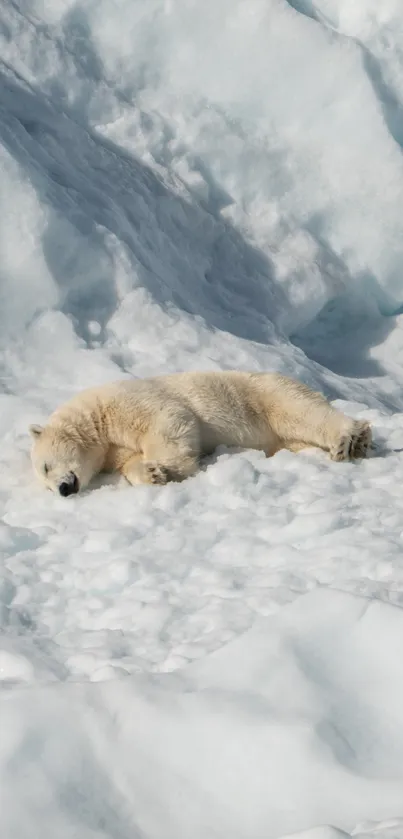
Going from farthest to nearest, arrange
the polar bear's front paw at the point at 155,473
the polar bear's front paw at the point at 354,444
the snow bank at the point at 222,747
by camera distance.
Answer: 1. the polar bear's front paw at the point at 354,444
2. the polar bear's front paw at the point at 155,473
3. the snow bank at the point at 222,747

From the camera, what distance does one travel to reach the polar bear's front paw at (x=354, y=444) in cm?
497

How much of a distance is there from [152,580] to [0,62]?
5342mm

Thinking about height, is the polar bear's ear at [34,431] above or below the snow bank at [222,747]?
below

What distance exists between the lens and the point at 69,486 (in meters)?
4.76

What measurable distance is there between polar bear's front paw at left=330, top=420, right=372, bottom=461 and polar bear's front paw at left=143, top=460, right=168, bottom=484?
0.91m

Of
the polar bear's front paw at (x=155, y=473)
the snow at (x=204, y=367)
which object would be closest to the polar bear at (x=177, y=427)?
the polar bear's front paw at (x=155, y=473)

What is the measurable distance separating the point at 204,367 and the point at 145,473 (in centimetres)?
190

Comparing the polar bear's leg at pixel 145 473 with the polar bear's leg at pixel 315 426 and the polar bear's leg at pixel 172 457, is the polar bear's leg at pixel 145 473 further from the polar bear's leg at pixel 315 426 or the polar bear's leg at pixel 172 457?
the polar bear's leg at pixel 315 426

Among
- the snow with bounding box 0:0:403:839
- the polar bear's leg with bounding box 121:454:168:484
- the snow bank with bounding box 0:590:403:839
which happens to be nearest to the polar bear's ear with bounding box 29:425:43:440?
the snow with bounding box 0:0:403:839

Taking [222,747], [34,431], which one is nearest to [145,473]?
[34,431]

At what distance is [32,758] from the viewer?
228cm

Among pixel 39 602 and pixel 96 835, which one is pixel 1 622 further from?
pixel 96 835

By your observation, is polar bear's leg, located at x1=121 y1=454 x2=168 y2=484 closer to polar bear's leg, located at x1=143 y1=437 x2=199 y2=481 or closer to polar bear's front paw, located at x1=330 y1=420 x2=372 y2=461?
polar bear's leg, located at x1=143 y1=437 x2=199 y2=481

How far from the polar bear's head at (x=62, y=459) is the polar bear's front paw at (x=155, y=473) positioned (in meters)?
0.37
